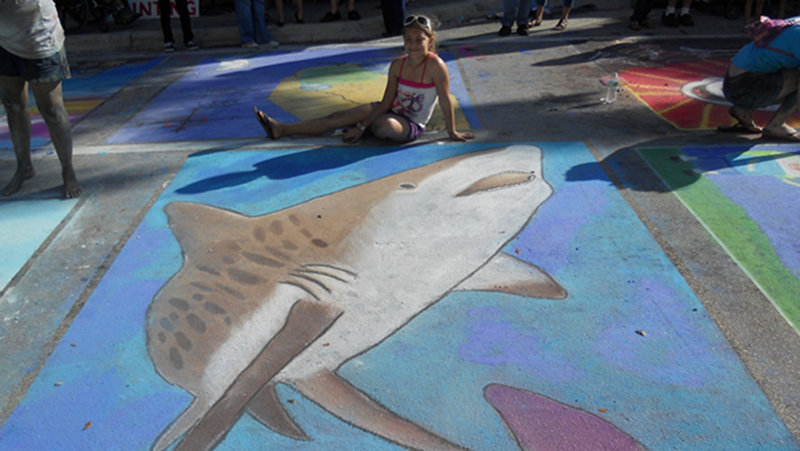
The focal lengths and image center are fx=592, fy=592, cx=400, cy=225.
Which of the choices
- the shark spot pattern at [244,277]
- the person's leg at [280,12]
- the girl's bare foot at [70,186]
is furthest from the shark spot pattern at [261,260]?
the person's leg at [280,12]

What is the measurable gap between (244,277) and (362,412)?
44.5 inches

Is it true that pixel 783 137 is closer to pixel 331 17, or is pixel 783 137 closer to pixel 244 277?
pixel 244 277

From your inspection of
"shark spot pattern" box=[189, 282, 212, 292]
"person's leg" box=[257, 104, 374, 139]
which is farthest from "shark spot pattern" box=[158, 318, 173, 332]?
"person's leg" box=[257, 104, 374, 139]

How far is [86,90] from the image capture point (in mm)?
6836

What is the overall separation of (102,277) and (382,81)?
4.20m

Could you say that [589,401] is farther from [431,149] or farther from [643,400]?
[431,149]

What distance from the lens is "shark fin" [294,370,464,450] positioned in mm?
2145

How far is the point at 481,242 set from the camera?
132 inches

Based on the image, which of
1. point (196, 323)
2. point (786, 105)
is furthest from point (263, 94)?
point (786, 105)

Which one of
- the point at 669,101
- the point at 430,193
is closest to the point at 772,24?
the point at 669,101

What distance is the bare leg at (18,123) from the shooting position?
389 cm

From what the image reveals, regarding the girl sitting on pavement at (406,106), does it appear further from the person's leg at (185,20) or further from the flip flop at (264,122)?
the person's leg at (185,20)

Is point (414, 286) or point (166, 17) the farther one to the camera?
point (166, 17)

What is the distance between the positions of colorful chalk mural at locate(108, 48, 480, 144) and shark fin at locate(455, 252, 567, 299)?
227 cm
